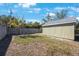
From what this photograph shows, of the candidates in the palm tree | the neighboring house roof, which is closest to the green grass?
the neighboring house roof

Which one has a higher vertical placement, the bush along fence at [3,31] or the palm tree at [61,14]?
the palm tree at [61,14]

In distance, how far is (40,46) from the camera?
11039mm

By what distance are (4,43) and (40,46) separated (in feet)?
4.89

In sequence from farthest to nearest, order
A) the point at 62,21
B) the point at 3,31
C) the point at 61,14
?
the point at 3,31 < the point at 62,21 < the point at 61,14

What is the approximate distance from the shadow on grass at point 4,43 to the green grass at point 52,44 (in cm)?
35

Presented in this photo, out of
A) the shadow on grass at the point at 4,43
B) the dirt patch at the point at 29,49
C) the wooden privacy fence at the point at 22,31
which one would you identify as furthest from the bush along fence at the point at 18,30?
the dirt patch at the point at 29,49

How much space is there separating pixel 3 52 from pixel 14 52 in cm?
40

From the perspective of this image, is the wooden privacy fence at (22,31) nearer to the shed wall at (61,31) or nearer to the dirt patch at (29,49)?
the shed wall at (61,31)

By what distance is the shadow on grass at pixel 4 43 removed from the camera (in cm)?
1104

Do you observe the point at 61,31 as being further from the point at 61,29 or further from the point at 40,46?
the point at 40,46

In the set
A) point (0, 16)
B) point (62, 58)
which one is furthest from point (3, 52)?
point (62, 58)

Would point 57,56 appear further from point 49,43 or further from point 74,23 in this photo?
point 74,23

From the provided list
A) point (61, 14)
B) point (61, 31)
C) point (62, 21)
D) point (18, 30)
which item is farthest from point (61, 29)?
point (18, 30)

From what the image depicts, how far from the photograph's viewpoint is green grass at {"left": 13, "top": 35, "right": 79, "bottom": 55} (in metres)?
11.0
